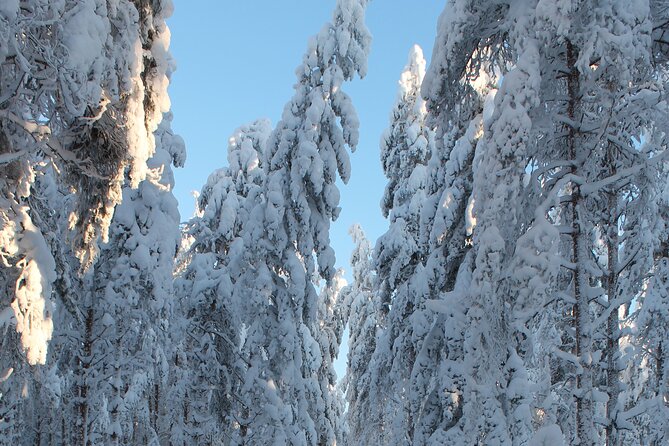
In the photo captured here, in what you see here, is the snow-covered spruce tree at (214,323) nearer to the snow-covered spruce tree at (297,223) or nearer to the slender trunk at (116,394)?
the snow-covered spruce tree at (297,223)

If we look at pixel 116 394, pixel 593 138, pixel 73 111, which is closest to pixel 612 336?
pixel 593 138

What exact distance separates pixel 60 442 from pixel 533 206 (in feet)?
44.8

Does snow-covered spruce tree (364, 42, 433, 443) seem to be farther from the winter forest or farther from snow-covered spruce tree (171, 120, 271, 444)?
snow-covered spruce tree (171, 120, 271, 444)

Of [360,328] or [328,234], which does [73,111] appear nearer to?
[328,234]

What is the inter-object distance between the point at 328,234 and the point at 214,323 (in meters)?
3.80

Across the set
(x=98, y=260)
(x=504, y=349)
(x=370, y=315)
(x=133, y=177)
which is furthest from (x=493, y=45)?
(x=370, y=315)

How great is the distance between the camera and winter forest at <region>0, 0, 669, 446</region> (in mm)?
6180

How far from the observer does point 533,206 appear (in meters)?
7.11

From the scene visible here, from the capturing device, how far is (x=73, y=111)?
18.6ft

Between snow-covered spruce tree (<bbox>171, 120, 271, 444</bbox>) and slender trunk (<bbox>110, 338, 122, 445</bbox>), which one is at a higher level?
snow-covered spruce tree (<bbox>171, 120, 271, 444</bbox>)

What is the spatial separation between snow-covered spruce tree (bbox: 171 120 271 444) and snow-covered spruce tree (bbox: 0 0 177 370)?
8169 millimetres

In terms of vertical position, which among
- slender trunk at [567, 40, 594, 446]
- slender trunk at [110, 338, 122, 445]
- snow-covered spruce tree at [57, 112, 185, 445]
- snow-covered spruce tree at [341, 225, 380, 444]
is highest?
snow-covered spruce tree at [341, 225, 380, 444]

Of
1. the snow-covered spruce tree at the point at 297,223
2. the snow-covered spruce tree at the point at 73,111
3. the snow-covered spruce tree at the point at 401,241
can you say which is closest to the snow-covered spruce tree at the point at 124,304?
the snow-covered spruce tree at the point at 297,223

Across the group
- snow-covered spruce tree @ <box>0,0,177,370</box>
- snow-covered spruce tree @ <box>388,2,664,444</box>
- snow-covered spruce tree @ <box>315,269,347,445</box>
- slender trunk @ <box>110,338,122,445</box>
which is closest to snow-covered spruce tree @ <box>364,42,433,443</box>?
snow-covered spruce tree @ <box>315,269,347,445</box>
